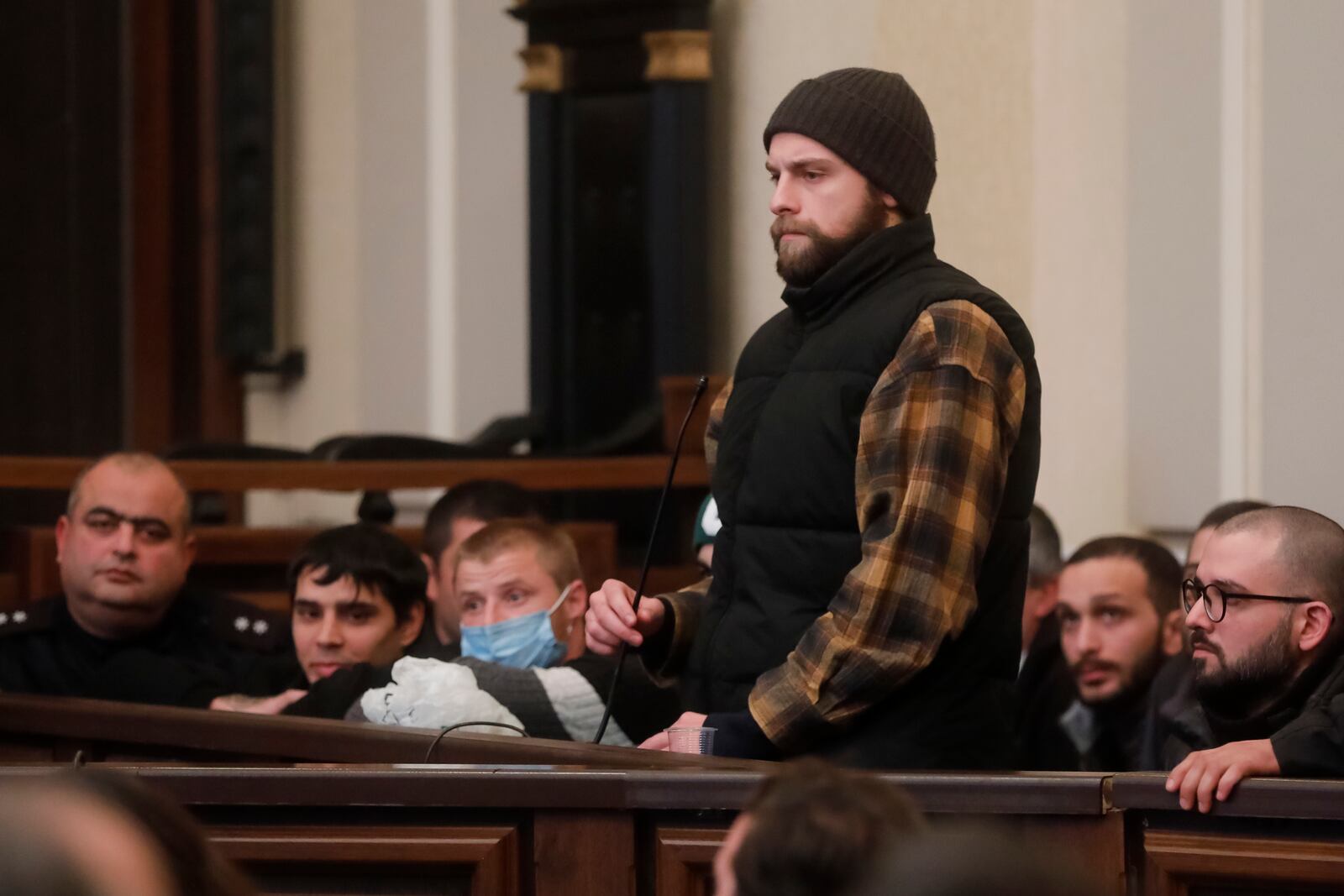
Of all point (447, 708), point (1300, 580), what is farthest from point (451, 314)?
point (1300, 580)

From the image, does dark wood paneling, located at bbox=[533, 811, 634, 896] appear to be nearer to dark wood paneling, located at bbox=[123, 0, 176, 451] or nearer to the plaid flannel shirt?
the plaid flannel shirt

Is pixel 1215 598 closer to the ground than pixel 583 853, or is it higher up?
higher up

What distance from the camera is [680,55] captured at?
7.21 metres

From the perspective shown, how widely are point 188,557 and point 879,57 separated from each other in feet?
8.84

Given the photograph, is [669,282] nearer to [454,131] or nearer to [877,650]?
[454,131]

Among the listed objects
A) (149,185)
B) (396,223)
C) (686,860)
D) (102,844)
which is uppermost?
(149,185)

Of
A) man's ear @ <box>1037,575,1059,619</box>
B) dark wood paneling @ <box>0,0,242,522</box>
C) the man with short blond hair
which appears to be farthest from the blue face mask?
dark wood paneling @ <box>0,0,242,522</box>

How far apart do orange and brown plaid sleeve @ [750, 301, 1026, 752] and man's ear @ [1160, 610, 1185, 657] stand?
192 centimetres

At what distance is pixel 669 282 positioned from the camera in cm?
728

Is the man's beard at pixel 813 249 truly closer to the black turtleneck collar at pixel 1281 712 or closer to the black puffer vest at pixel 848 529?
the black puffer vest at pixel 848 529

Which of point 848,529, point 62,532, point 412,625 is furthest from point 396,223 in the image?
point 848,529

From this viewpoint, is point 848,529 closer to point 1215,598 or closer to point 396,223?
point 1215,598

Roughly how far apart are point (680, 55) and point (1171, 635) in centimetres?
316

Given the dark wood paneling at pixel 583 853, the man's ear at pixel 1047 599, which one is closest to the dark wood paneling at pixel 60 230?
the man's ear at pixel 1047 599
